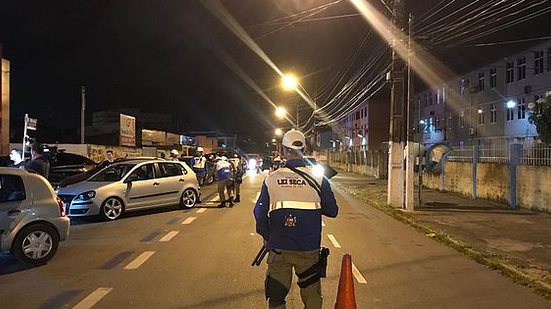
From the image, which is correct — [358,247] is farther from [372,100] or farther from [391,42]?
[372,100]

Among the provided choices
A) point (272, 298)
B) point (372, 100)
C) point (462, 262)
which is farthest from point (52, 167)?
point (372, 100)

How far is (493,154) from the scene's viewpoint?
65.0 ft

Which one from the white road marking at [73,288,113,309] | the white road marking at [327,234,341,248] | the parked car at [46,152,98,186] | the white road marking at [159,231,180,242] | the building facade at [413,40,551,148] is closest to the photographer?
the white road marking at [73,288,113,309]

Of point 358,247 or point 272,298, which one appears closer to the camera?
point 272,298

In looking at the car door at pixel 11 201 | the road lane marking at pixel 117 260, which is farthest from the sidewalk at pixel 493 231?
the car door at pixel 11 201

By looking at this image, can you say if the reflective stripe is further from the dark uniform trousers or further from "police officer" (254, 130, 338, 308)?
the dark uniform trousers

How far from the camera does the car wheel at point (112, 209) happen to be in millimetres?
14766

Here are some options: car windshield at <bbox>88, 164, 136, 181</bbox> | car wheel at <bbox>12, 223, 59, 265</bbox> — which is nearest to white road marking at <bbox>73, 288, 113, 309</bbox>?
car wheel at <bbox>12, 223, 59, 265</bbox>

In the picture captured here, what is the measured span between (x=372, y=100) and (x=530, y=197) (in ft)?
213

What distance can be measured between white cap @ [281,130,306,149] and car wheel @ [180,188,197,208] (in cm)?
1272

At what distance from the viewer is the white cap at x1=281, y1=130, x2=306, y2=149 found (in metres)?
4.98

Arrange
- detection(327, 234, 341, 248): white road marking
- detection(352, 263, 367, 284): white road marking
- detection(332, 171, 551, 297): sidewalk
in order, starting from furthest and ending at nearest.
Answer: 1. detection(327, 234, 341, 248): white road marking
2. detection(332, 171, 551, 297): sidewalk
3. detection(352, 263, 367, 284): white road marking

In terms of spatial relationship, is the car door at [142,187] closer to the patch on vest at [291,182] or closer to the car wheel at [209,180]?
the patch on vest at [291,182]

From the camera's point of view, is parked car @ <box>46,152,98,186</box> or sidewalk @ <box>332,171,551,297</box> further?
parked car @ <box>46,152,98,186</box>
